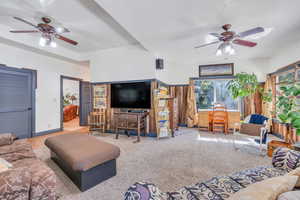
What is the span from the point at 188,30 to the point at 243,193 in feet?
10.3

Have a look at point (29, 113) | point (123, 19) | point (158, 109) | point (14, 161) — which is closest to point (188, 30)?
point (123, 19)

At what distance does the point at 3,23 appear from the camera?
3.21 m

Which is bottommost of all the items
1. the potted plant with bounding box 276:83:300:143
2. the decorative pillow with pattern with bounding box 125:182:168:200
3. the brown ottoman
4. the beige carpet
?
the beige carpet

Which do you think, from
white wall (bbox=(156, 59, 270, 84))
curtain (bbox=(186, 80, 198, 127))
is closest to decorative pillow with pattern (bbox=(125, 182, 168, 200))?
white wall (bbox=(156, 59, 270, 84))

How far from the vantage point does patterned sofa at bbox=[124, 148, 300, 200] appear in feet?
2.47

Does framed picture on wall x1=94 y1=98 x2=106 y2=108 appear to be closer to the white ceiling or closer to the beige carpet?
the beige carpet

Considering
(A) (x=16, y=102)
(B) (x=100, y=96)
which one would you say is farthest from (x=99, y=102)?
(A) (x=16, y=102)

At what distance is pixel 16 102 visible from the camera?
156 inches

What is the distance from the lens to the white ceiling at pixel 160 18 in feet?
7.27

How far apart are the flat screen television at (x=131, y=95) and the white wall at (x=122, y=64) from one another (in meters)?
0.26

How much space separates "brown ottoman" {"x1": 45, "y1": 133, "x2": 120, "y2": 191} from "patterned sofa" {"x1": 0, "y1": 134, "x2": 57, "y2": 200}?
331 millimetres

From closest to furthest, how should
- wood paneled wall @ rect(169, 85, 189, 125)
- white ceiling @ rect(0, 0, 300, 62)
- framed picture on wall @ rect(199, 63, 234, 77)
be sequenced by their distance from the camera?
white ceiling @ rect(0, 0, 300, 62), framed picture on wall @ rect(199, 63, 234, 77), wood paneled wall @ rect(169, 85, 189, 125)

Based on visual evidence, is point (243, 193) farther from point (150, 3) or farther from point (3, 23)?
point (3, 23)

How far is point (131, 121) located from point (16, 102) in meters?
3.38
